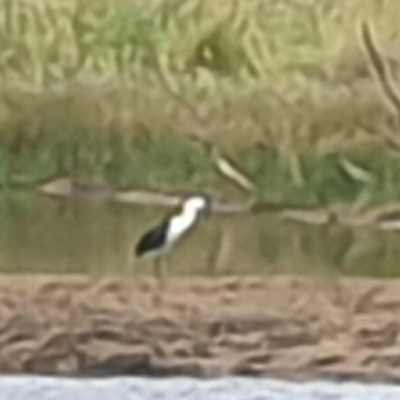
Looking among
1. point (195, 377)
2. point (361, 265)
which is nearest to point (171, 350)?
point (195, 377)

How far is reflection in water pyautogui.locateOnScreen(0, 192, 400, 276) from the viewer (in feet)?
1.84

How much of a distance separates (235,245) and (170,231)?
4 centimetres

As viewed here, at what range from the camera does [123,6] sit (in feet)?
1.80

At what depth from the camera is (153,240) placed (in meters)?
0.56

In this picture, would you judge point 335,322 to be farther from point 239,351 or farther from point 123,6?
point 123,6

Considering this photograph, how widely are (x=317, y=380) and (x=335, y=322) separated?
38mm

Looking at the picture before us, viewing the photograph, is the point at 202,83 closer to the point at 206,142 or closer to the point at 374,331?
the point at 206,142

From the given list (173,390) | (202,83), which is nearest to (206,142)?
(202,83)

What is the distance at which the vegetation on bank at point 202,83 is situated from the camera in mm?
549

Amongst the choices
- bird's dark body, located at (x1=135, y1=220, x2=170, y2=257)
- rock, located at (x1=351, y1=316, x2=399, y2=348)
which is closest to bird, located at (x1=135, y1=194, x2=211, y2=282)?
bird's dark body, located at (x1=135, y1=220, x2=170, y2=257)

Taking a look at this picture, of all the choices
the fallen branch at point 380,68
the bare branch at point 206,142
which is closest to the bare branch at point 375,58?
the fallen branch at point 380,68

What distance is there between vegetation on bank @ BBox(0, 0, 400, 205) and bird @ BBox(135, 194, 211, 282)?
26mm

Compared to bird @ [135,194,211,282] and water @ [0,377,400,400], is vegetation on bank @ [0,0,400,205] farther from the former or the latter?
water @ [0,377,400,400]

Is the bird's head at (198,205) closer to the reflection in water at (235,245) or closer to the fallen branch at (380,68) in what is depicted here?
the reflection in water at (235,245)
